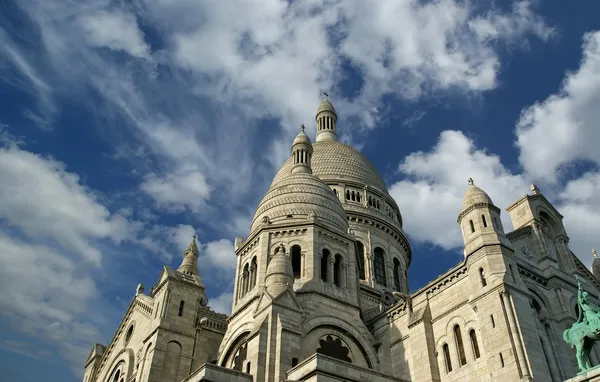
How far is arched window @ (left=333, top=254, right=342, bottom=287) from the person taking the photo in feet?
104

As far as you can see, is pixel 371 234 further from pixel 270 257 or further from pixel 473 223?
pixel 473 223

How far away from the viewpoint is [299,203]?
112 feet

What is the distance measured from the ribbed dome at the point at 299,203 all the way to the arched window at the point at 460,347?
34.8 ft

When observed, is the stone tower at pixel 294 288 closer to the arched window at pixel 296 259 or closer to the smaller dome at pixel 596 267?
the arched window at pixel 296 259

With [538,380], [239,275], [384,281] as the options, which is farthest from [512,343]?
[384,281]

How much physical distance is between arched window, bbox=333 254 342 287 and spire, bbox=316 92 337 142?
1037 inches

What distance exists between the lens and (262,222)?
32938 mm

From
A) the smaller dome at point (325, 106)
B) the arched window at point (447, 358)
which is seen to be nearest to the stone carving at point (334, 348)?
the arched window at point (447, 358)

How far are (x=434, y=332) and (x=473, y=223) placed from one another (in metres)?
5.82

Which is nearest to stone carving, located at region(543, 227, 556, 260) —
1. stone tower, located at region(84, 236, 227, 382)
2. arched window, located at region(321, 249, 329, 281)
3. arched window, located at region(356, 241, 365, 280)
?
arched window, located at region(321, 249, 329, 281)

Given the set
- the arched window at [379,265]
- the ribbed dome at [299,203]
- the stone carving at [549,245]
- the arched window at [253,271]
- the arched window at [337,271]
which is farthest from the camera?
the arched window at [379,265]

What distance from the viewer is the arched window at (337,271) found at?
1253 inches

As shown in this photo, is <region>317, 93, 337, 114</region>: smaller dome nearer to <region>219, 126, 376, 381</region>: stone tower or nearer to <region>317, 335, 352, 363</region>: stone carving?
<region>219, 126, 376, 381</region>: stone tower

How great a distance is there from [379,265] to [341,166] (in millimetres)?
10390
